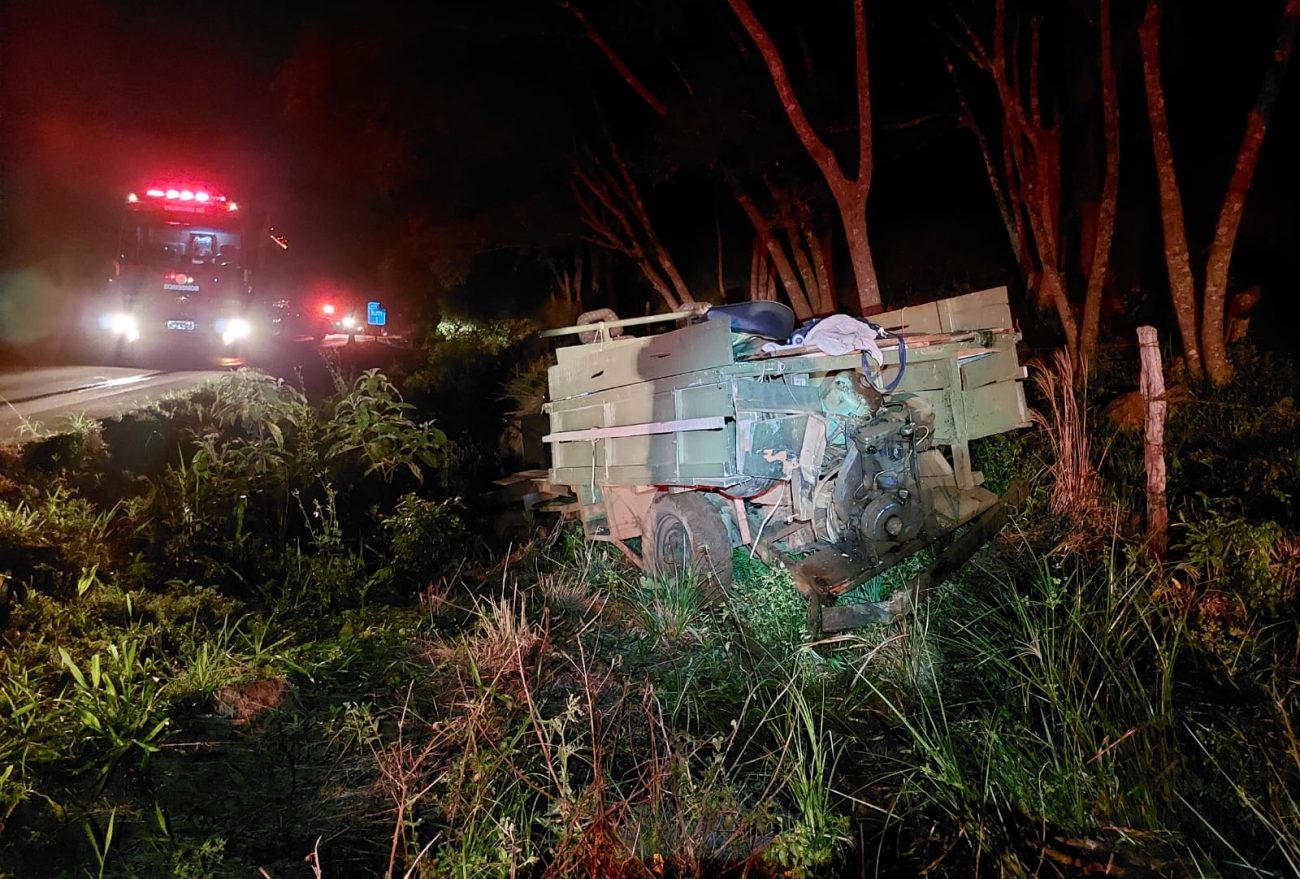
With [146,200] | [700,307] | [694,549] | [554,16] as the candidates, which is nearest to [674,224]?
[554,16]

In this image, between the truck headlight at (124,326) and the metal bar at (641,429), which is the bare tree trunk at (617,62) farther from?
the truck headlight at (124,326)

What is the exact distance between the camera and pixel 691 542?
5.77 metres

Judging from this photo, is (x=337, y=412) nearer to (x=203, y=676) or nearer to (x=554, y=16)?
(x=203, y=676)

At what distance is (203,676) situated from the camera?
4438 mm

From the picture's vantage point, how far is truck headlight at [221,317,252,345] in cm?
1433

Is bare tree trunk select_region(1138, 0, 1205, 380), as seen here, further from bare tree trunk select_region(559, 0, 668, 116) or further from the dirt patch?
the dirt patch

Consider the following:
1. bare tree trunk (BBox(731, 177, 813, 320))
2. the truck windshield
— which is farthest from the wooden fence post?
the truck windshield

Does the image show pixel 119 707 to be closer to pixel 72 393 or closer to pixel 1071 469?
pixel 1071 469

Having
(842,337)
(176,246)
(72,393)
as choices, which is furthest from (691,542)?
(176,246)

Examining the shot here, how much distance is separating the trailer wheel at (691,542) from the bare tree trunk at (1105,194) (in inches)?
206

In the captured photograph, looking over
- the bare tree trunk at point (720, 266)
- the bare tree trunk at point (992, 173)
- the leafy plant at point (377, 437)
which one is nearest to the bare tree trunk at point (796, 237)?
the bare tree trunk at point (992, 173)

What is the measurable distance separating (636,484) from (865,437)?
6.41ft

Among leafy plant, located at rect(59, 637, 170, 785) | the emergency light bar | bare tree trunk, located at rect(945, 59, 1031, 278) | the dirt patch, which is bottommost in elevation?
the dirt patch

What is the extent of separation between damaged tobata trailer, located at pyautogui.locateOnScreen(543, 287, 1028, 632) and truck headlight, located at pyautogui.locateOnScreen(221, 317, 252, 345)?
11.0 meters
